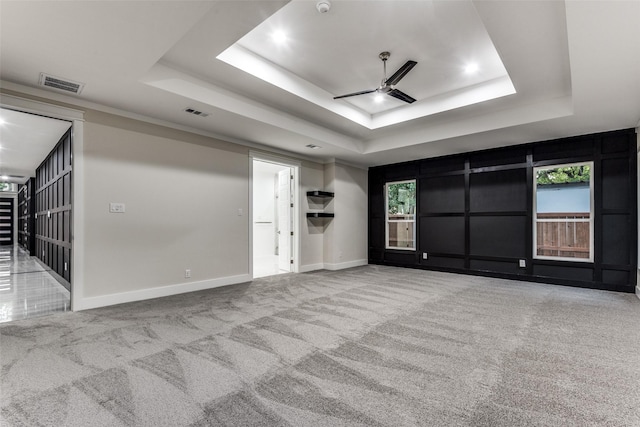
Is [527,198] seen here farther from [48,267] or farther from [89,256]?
[48,267]

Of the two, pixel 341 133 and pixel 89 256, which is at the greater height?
pixel 341 133

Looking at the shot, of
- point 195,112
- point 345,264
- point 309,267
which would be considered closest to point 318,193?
point 309,267

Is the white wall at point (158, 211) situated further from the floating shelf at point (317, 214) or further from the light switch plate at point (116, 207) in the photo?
the floating shelf at point (317, 214)

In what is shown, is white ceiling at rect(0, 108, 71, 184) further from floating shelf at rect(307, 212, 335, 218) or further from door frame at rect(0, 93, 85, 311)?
floating shelf at rect(307, 212, 335, 218)

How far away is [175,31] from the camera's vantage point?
242cm

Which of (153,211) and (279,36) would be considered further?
(153,211)

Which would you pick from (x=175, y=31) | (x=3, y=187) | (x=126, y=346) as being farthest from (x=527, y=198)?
(x=3, y=187)

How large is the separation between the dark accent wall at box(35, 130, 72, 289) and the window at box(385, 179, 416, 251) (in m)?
6.26

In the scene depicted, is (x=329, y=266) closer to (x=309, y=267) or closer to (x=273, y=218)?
(x=309, y=267)

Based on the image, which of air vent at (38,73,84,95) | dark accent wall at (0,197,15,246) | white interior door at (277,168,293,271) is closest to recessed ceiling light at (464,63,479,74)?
white interior door at (277,168,293,271)

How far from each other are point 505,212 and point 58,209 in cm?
789

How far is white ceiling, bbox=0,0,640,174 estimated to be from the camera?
2.31 metres

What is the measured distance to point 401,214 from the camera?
24.4 ft

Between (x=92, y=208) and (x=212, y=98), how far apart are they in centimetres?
205
